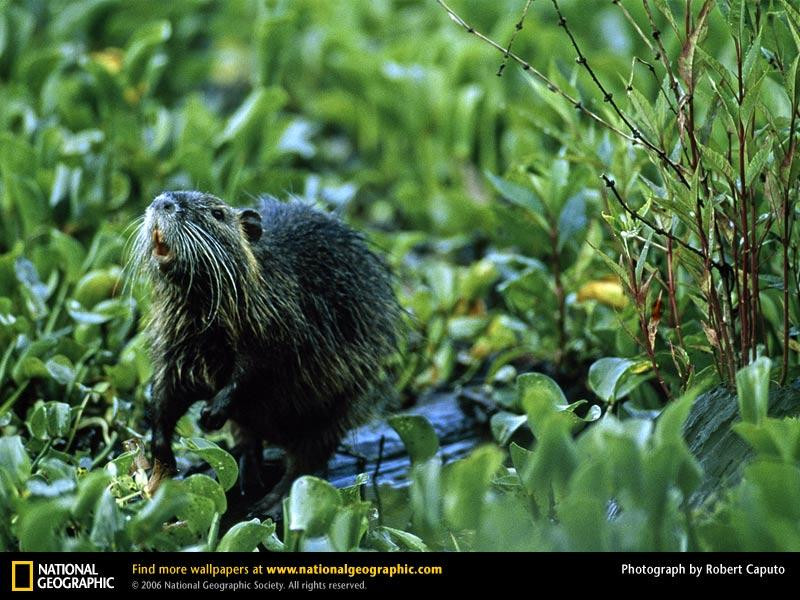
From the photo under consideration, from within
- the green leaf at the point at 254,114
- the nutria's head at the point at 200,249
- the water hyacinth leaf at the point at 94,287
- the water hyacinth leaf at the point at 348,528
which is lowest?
the water hyacinth leaf at the point at 348,528

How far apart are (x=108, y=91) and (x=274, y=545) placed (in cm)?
407

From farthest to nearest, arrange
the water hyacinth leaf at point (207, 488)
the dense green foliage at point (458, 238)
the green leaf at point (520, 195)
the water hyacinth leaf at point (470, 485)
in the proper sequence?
1. the green leaf at point (520, 195)
2. the water hyacinth leaf at point (207, 488)
3. the dense green foliage at point (458, 238)
4. the water hyacinth leaf at point (470, 485)

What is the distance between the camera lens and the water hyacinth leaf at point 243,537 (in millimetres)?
3486

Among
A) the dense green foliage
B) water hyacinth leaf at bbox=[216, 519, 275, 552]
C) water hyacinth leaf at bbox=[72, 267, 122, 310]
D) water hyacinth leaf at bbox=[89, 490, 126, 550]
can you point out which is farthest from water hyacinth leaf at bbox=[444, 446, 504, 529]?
water hyacinth leaf at bbox=[72, 267, 122, 310]

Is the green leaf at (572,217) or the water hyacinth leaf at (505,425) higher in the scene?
the green leaf at (572,217)

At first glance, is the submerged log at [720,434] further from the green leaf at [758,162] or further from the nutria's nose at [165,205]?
the nutria's nose at [165,205]

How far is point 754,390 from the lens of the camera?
10.9 feet

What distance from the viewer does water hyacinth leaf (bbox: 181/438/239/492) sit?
3.85 metres

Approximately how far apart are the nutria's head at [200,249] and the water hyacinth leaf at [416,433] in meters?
0.72

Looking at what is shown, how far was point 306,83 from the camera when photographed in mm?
8922

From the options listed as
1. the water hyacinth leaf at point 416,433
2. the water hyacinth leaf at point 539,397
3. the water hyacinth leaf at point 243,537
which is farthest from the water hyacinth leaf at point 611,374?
the water hyacinth leaf at point 243,537

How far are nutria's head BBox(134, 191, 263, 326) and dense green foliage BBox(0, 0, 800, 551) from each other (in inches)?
20.2
